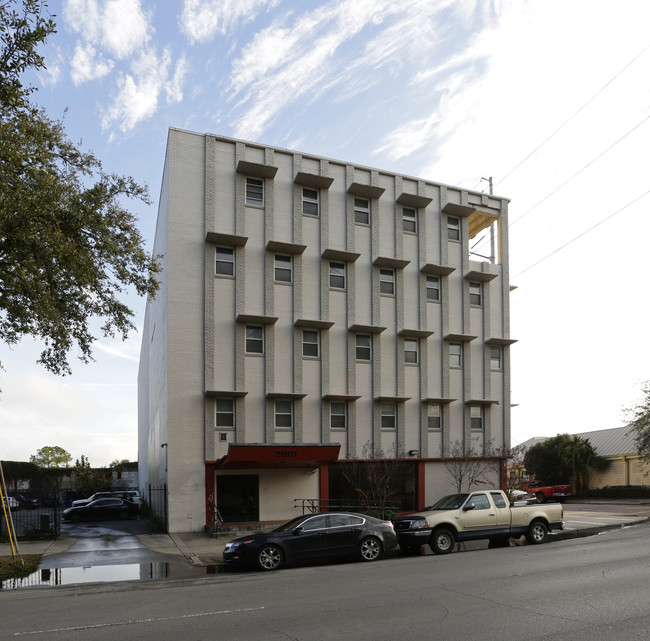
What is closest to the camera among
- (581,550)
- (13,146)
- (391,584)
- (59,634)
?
(59,634)

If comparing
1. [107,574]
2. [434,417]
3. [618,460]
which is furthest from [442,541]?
[618,460]

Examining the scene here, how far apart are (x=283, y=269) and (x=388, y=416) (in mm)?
7983

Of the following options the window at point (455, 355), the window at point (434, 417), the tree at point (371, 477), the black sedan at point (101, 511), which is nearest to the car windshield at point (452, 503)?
the tree at point (371, 477)

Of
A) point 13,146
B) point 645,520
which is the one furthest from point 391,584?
point 645,520

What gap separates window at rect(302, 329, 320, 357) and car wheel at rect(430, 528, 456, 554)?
11717 mm

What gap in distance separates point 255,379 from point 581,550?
14105 millimetres

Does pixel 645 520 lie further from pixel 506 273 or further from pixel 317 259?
pixel 317 259

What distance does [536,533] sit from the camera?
1898 centimetres

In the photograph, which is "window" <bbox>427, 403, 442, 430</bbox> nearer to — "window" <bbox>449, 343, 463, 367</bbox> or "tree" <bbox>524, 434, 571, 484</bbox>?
"window" <bbox>449, 343, 463, 367</bbox>

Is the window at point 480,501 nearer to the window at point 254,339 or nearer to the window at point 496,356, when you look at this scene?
the window at point 254,339

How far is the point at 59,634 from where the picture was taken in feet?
28.9

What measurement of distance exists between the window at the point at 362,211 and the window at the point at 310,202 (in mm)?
1893

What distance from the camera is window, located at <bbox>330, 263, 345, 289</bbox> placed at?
28828 millimetres

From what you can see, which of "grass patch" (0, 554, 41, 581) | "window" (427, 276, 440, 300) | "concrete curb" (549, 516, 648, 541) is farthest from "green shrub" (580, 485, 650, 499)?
"grass patch" (0, 554, 41, 581)
